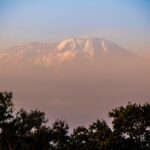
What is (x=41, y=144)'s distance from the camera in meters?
136

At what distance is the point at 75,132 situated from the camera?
443 ft

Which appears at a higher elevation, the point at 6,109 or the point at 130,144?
the point at 6,109

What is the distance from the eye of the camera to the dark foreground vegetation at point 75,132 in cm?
12362

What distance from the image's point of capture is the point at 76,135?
5295 inches

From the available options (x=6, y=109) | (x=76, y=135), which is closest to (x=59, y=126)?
(x=76, y=135)

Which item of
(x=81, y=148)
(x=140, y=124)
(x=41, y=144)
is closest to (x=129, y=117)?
(x=140, y=124)

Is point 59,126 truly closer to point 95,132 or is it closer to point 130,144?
point 95,132

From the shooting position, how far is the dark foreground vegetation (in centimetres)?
12362

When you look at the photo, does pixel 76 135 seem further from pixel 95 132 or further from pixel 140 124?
pixel 140 124

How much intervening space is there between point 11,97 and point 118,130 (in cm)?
→ 2250

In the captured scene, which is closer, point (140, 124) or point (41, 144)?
point (140, 124)

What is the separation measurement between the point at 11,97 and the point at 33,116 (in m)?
8.93

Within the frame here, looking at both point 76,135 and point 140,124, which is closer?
point 140,124

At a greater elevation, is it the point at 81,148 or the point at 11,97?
the point at 11,97
